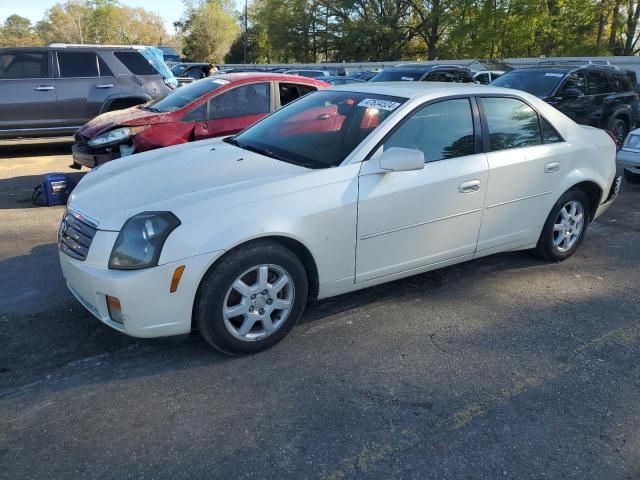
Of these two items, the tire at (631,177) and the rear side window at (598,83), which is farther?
the rear side window at (598,83)

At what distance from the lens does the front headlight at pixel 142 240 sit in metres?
3.01

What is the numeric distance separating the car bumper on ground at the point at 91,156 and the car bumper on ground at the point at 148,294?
13.4ft

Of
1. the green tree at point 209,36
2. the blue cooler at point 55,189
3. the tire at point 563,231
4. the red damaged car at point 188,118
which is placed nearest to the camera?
the tire at point 563,231

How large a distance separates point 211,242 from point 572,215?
3.45 m

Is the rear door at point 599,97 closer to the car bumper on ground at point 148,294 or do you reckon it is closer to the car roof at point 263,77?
the car roof at point 263,77

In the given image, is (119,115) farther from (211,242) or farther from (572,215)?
(572,215)

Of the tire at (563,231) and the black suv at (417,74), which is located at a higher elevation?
the black suv at (417,74)

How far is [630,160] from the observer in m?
7.98

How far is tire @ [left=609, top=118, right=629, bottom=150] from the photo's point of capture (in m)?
10.3

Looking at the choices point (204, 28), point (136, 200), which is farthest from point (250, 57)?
point (136, 200)

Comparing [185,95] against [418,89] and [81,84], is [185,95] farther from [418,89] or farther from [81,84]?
[418,89]

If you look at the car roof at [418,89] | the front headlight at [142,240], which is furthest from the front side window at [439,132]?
the front headlight at [142,240]

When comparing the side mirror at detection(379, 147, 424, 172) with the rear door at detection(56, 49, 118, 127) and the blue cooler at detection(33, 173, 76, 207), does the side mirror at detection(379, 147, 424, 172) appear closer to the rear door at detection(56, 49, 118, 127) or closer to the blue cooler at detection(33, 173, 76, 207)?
the blue cooler at detection(33, 173, 76, 207)

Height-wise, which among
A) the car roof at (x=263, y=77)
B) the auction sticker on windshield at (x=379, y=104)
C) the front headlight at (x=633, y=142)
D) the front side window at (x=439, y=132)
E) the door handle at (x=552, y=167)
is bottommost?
the front headlight at (x=633, y=142)
